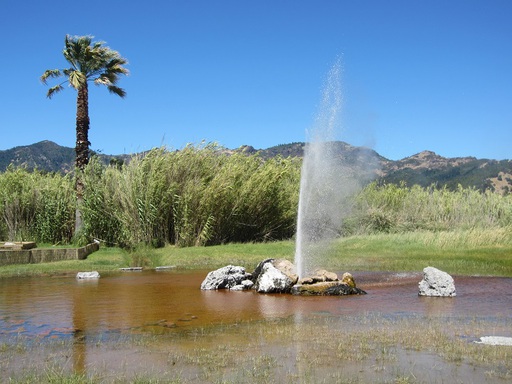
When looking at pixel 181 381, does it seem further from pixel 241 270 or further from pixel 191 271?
pixel 191 271

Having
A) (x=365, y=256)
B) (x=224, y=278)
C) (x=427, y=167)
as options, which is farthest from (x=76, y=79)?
(x=427, y=167)

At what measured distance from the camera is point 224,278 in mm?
15914

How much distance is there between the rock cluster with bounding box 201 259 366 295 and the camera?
14562mm

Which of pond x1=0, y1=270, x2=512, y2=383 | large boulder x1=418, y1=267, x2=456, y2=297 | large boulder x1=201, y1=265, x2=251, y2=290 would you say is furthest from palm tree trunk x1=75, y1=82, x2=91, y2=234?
large boulder x1=418, y1=267, x2=456, y2=297

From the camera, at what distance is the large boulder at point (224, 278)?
15773mm

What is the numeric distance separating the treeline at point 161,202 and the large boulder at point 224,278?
442 inches

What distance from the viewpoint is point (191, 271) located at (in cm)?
2075

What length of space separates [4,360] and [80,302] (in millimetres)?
5426

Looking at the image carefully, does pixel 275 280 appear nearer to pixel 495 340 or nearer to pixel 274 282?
pixel 274 282

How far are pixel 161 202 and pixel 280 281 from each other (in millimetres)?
13243

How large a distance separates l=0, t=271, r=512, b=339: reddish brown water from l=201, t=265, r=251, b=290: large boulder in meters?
0.51

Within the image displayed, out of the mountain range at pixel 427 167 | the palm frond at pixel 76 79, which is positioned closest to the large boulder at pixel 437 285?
the palm frond at pixel 76 79

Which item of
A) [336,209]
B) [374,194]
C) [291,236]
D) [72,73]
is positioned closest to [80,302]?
[72,73]

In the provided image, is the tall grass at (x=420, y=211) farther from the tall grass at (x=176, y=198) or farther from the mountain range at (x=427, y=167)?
the mountain range at (x=427, y=167)
